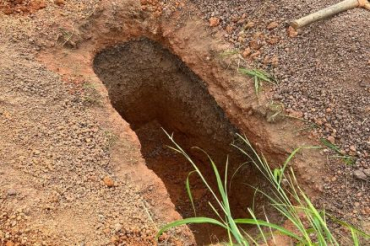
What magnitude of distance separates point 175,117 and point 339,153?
1578 mm

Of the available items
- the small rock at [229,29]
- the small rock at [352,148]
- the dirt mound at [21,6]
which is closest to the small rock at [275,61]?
the small rock at [229,29]

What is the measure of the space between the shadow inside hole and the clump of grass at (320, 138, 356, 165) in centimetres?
59

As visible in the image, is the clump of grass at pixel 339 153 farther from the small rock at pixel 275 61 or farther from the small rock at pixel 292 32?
the small rock at pixel 292 32

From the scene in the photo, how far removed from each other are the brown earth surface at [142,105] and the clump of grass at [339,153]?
3cm

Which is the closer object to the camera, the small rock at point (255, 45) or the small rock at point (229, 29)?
the small rock at point (255, 45)

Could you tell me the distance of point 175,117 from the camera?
12.4 ft

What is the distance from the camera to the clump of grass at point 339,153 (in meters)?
2.60

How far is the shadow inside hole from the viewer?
3297 millimetres

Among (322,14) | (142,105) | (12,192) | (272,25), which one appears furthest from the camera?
(142,105)

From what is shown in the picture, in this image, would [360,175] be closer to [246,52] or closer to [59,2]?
[246,52]

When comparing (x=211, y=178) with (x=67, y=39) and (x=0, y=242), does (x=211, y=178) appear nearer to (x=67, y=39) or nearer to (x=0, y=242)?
(x=67, y=39)

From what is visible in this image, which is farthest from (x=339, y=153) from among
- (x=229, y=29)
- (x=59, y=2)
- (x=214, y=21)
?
(x=59, y=2)

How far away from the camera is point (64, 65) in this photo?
2.96 meters

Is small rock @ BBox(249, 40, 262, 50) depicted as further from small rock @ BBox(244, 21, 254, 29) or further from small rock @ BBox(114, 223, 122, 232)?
small rock @ BBox(114, 223, 122, 232)
